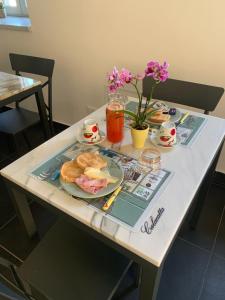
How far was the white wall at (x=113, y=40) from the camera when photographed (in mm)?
1383

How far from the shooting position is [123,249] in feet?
2.12

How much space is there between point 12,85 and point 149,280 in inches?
56.4

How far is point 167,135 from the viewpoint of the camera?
37.3 inches

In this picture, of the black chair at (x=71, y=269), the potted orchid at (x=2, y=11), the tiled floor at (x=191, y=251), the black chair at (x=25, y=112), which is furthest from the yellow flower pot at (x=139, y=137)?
the potted orchid at (x=2, y=11)

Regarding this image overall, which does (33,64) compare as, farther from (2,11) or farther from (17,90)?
(2,11)

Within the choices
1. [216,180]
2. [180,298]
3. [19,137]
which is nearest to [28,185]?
[180,298]

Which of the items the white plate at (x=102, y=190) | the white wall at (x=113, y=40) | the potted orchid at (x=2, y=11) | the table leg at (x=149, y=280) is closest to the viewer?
the table leg at (x=149, y=280)

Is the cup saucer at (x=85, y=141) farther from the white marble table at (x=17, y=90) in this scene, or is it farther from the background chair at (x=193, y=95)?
the white marble table at (x=17, y=90)

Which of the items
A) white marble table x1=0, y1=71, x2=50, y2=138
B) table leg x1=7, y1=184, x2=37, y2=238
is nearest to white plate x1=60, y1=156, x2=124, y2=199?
table leg x1=7, y1=184, x2=37, y2=238

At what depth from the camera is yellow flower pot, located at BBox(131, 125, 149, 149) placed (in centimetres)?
92

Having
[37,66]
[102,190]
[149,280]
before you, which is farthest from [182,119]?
[37,66]

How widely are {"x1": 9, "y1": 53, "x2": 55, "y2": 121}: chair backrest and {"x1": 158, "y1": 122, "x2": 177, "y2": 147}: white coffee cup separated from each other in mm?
1111

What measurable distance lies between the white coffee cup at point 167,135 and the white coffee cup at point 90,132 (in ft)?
0.83

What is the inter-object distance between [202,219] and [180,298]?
0.52m
